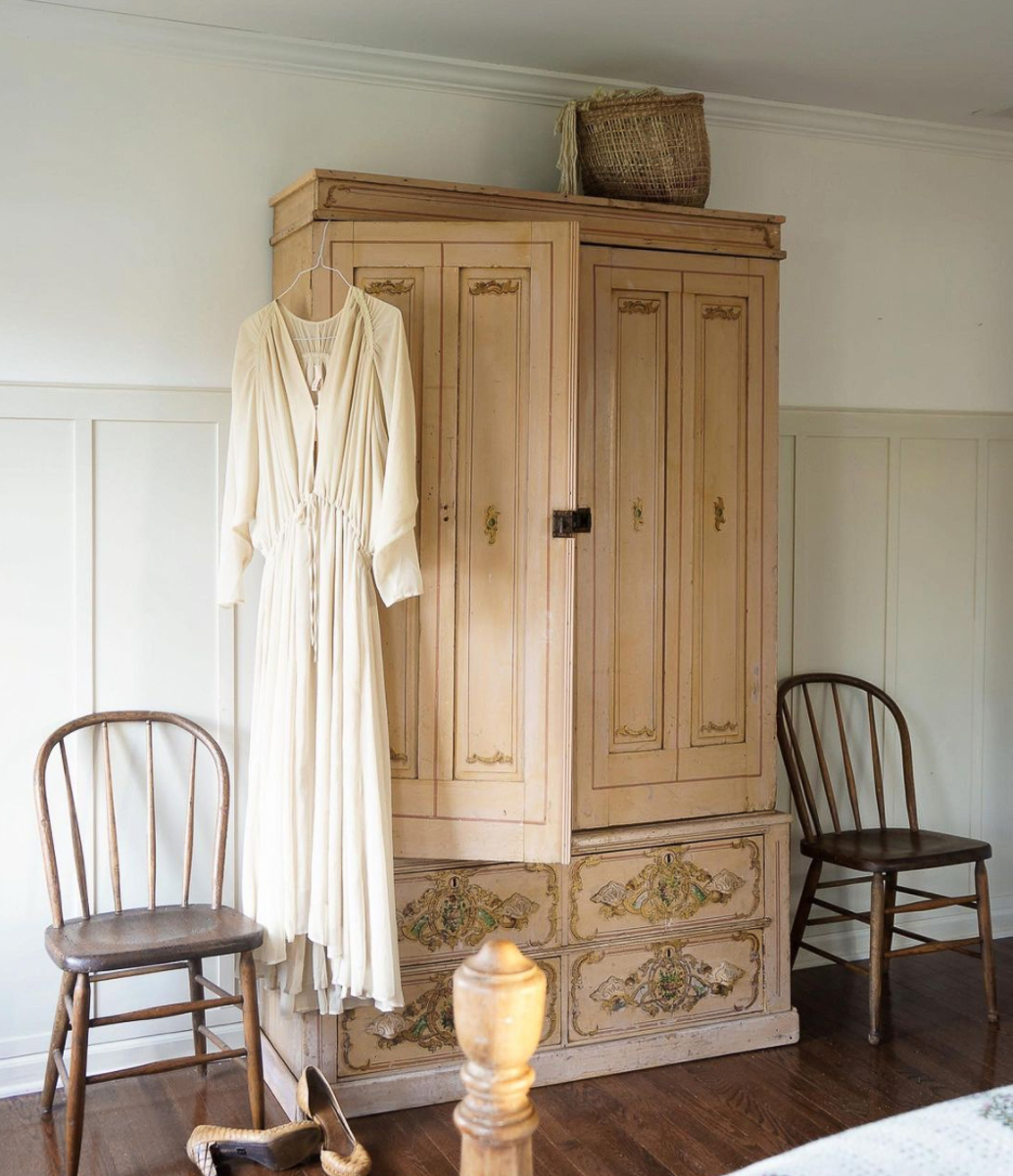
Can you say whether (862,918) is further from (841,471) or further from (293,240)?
(293,240)

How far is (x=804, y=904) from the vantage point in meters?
3.72

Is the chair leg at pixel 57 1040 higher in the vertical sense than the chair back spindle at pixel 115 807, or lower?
lower

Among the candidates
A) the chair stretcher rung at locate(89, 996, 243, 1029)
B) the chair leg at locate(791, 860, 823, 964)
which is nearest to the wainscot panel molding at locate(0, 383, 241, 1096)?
the chair stretcher rung at locate(89, 996, 243, 1029)

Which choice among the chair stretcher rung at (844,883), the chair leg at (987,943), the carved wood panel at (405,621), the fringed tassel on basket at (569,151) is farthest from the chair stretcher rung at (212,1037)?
the fringed tassel on basket at (569,151)

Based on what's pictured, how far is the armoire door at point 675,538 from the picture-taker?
3.15 m

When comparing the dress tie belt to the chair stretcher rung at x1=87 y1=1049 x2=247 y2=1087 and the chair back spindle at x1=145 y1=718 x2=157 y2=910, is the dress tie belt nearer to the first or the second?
the chair back spindle at x1=145 y1=718 x2=157 y2=910

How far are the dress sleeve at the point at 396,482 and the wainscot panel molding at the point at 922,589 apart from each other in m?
1.57

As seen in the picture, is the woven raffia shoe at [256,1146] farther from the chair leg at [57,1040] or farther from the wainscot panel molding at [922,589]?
the wainscot panel molding at [922,589]

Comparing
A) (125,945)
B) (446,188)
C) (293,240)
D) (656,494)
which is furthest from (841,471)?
(125,945)

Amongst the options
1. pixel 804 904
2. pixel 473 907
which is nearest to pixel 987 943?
pixel 804 904

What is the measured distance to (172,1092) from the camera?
3.04 m

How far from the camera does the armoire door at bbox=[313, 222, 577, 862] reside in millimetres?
2898

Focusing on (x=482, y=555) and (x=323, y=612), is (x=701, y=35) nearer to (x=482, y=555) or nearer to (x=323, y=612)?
(x=482, y=555)

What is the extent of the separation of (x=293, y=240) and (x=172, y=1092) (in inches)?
84.5
